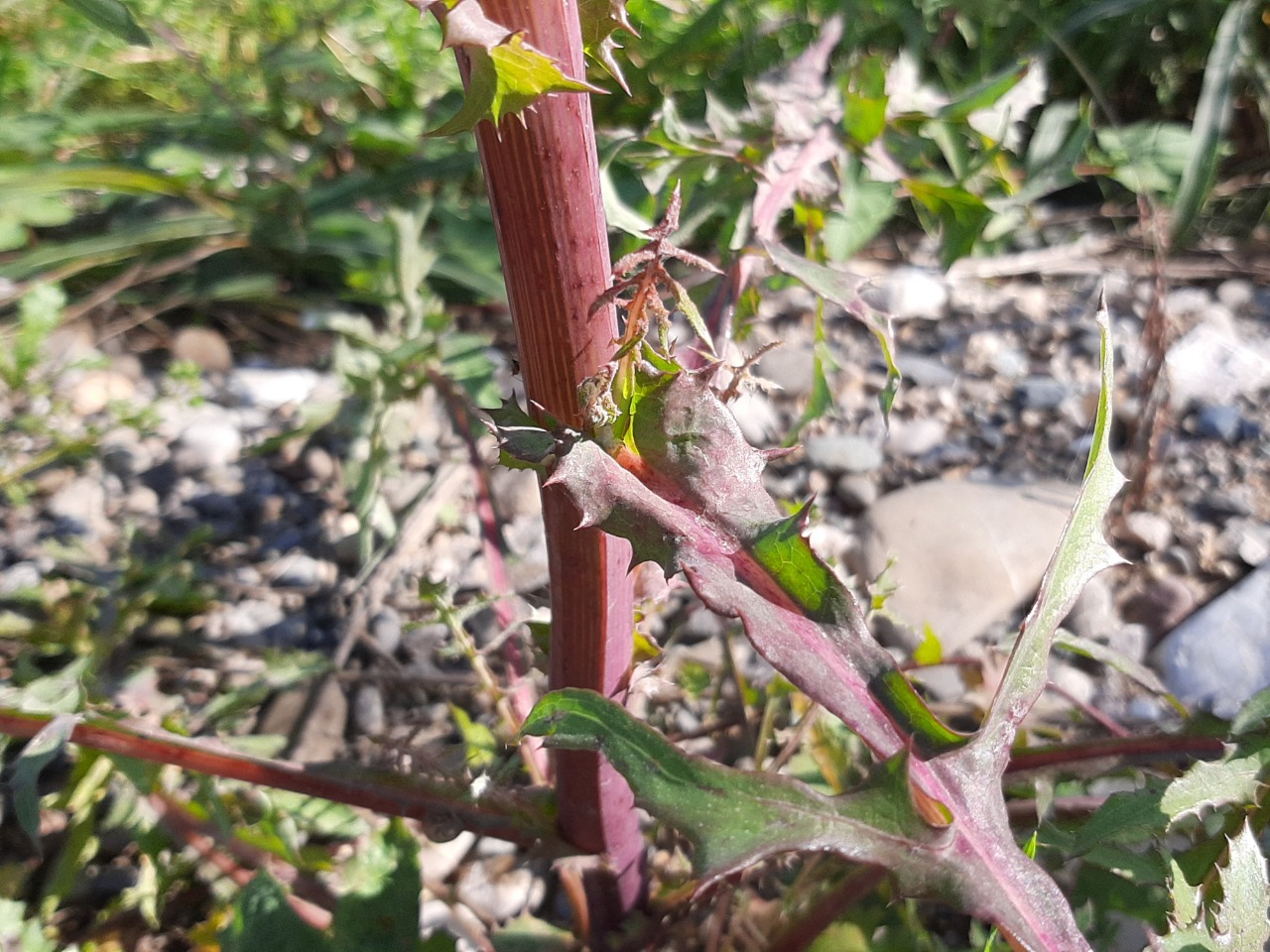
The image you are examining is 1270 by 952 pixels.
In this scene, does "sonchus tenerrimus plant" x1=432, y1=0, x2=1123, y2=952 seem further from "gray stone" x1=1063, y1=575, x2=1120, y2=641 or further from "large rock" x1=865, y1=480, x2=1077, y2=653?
"gray stone" x1=1063, y1=575, x2=1120, y2=641

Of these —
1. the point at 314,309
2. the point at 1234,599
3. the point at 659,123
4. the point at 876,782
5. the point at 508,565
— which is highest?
the point at 659,123

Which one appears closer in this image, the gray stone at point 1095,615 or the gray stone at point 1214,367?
the gray stone at point 1095,615

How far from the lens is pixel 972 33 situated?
2.27 meters

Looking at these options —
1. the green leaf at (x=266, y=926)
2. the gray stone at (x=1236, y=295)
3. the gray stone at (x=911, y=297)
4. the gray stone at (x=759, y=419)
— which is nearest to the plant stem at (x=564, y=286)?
the green leaf at (x=266, y=926)

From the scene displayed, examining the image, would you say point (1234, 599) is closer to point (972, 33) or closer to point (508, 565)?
point (508, 565)

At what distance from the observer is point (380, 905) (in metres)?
0.90

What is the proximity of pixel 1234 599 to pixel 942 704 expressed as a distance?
0.55m

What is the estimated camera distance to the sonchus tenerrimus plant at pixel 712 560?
0.56 metres

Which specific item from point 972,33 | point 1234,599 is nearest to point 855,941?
point 1234,599

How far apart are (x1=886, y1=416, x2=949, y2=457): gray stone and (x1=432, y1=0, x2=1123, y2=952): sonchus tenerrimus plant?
1178 millimetres

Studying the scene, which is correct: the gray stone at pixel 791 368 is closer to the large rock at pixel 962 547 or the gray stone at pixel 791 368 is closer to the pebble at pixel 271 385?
the large rock at pixel 962 547

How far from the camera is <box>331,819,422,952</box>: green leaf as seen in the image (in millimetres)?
889

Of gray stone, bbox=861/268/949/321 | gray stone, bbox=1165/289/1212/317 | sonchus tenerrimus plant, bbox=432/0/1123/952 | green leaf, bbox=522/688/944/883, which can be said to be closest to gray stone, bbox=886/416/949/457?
gray stone, bbox=861/268/949/321

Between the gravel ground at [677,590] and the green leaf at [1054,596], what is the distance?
0.46m
